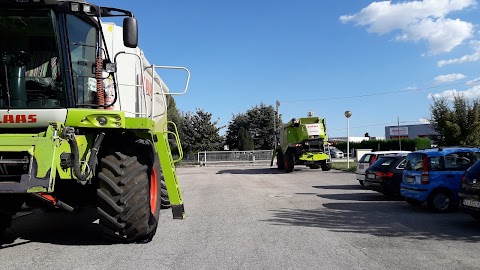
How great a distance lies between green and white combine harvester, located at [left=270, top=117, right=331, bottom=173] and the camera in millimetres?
26031

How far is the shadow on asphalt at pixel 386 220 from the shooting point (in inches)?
Result: 314

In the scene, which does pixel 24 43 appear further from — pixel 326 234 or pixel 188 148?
pixel 188 148

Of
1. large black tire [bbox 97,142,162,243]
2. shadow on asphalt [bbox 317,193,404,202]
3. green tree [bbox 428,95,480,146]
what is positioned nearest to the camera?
large black tire [bbox 97,142,162,243]

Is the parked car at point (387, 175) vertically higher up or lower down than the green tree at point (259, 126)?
lower down

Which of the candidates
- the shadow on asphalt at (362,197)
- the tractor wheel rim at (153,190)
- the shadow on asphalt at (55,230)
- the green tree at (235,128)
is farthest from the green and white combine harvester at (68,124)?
the green tree at (235,128)

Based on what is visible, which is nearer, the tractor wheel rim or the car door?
the tractor wheel rim

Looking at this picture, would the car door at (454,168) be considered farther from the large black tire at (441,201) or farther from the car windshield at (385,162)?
the car windshield at (385,162)

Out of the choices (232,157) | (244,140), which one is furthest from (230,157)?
(244,140)

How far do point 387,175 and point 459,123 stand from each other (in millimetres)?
12754

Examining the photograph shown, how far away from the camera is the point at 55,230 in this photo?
833cm

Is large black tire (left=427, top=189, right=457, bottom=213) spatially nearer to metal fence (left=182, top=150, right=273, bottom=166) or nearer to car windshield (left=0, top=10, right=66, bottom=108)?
car windshield (left=0, top=10, right=66, bottom=108)

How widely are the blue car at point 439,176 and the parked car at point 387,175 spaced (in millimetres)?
Result: 1730

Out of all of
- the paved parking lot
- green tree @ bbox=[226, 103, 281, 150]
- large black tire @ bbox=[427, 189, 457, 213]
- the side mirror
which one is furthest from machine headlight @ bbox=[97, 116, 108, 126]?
green tree @ bbox=[226, 103, 281, 150]

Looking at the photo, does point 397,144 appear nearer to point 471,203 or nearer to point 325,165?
point 325,165
